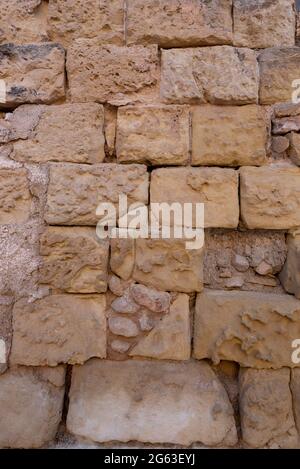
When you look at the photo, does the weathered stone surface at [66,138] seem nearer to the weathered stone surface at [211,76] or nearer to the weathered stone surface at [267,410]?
the weathered stone surface at [211,76]

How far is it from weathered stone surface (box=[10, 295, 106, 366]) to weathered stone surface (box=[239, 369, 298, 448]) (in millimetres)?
781

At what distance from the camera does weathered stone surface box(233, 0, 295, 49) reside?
5.51 feet

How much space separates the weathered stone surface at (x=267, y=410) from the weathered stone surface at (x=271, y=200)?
0.78m

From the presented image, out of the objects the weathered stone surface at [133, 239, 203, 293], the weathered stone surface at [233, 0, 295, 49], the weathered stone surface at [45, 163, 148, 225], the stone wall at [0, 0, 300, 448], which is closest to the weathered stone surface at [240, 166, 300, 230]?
the stone wall at [0, 0, 300, 448]

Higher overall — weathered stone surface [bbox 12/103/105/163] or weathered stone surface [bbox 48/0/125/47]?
weathered stone surface [bbox 48/0/125/47]

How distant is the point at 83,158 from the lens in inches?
65.2

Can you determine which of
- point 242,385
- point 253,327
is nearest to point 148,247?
point 253,327

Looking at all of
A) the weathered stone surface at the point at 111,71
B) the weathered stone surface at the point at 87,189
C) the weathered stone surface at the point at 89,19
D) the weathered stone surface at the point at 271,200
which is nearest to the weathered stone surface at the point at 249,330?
the weathered stone surface at the point at 271,200

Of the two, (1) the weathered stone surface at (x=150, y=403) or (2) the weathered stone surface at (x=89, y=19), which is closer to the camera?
(1) the weathered stone surface at (x=150, y=403)

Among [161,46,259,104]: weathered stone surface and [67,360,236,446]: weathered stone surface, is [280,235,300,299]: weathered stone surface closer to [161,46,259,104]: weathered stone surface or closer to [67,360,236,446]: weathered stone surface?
[67,360,236,446]: weathered stone surface

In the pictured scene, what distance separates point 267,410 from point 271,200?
3.54ft

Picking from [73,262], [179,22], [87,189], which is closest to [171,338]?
[73,262]

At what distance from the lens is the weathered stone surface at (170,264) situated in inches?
63.2

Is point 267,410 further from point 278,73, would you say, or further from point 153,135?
point 278,73
